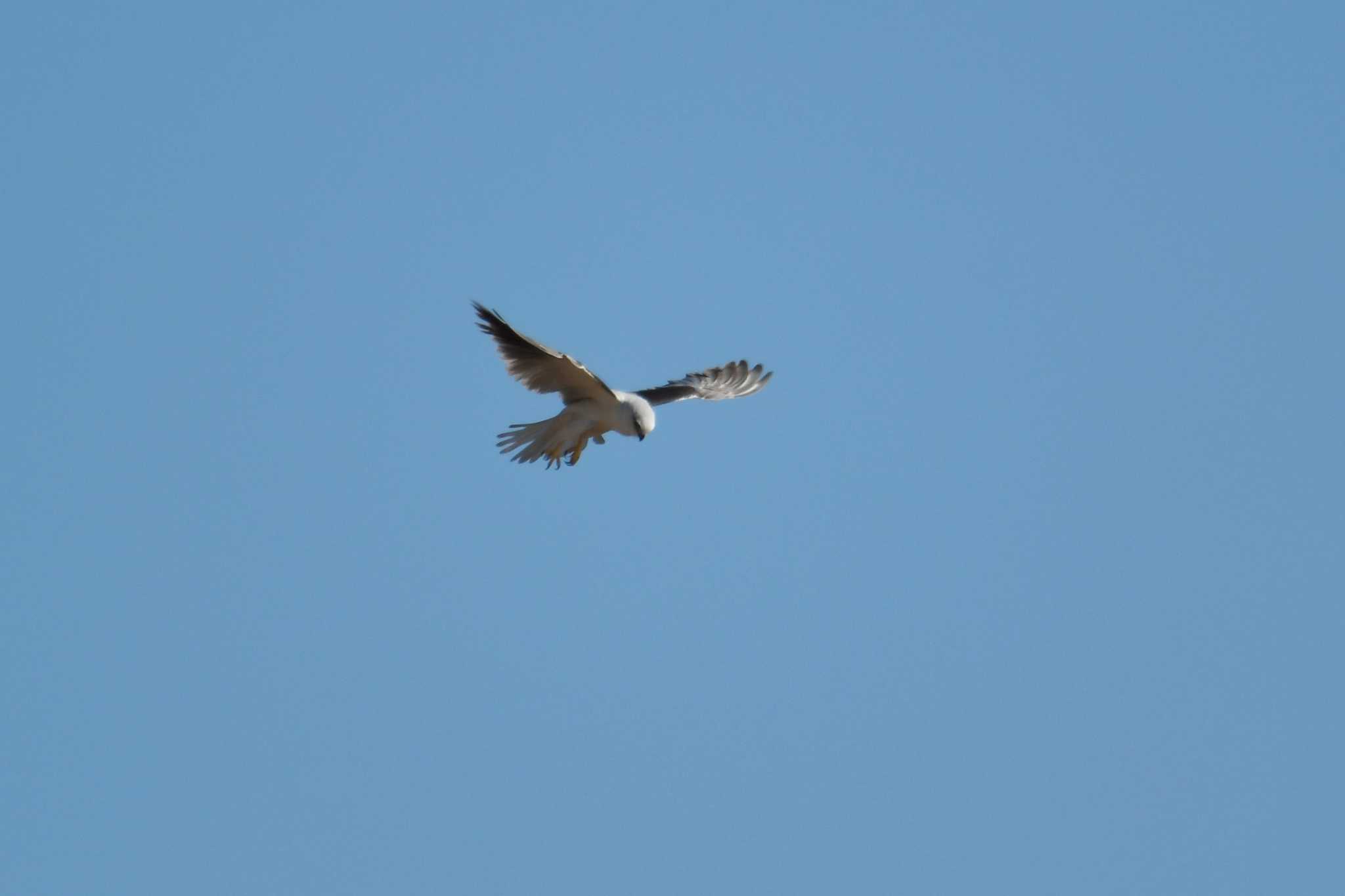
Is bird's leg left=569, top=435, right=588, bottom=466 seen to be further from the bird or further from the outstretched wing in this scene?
the outstretched wing

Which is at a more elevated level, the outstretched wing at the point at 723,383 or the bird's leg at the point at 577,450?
the outstretched wing at the point at 723,383

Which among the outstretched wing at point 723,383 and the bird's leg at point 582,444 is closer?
the bird's leg at point 582,444

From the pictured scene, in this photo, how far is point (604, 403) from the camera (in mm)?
12859

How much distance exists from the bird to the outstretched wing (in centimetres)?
129

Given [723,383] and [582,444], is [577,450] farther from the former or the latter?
[723,383]

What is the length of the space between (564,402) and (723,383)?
7.61 feet

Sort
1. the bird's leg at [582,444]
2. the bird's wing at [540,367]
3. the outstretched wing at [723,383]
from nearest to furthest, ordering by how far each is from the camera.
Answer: the bird's wing at [540,367]
the bird's leg at [582,444]
the outstretched wing at [723,383]

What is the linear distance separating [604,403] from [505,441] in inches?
32.6

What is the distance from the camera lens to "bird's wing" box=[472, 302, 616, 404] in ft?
40.6

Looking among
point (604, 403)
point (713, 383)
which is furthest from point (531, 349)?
point (713, 383)

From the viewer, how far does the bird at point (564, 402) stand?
12.5 meters

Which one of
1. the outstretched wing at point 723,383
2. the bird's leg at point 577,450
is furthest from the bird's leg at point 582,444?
the outstretched wing at point 723,383

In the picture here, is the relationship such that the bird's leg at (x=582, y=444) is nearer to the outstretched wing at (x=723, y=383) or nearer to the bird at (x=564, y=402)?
the bird at (x=564, y=402)

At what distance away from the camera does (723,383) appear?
15023 mm
